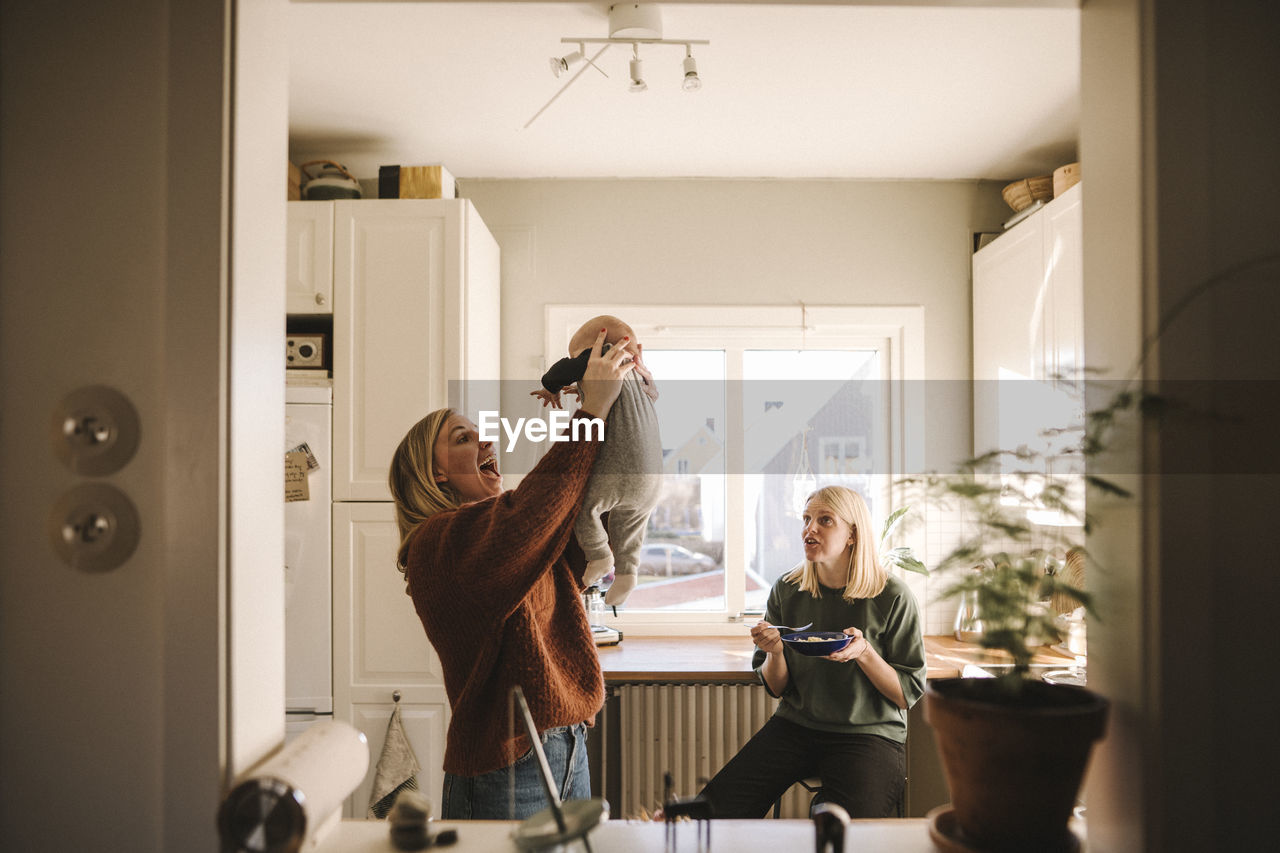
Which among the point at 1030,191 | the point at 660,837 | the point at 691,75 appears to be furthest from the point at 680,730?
the point at 1030,191

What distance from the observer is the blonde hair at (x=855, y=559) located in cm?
235

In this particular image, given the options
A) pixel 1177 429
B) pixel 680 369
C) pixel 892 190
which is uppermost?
pixel 892 190

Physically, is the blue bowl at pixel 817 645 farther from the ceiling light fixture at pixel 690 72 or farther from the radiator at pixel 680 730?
the ceiling light fixture at pixel 690 72

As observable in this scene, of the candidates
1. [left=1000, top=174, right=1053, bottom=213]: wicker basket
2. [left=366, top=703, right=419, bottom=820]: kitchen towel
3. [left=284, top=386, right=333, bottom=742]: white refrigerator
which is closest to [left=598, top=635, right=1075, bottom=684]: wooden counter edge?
[left=366, top=703, right=419, bottom=820]: kitchen towel

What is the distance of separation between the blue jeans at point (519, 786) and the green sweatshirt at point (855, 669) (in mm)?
1074

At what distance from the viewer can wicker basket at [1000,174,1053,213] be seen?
9.75 feet

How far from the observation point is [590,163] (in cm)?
316

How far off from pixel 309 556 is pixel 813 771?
1.74m

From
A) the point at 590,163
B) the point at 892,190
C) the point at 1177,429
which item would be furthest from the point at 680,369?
the point at 1177,429

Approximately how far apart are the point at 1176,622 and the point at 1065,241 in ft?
6.45

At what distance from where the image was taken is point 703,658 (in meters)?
2.94

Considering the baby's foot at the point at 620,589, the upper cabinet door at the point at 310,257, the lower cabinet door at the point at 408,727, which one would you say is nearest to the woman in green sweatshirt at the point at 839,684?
the lower cabinet door at the point at 408,727

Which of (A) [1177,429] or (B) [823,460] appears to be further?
(B) [823,460]

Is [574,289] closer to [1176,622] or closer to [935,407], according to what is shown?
[935,407]
